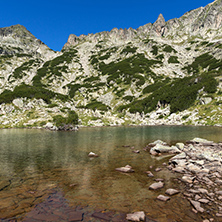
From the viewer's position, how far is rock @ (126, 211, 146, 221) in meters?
8.12

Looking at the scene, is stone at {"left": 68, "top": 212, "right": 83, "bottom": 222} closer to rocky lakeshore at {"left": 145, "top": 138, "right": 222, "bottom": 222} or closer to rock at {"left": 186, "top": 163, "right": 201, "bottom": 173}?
rocky lakeshore at {"left": 145, "top": 138, "right": 222, "bottom": 222}

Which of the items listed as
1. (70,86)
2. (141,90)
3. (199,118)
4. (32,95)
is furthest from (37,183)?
(70,86)

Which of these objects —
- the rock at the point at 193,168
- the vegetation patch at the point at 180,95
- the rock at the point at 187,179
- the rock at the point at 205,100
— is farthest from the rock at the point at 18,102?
the rock at the point at 187,179

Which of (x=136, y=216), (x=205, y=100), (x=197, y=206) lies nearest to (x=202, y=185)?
(x=197, y=206)

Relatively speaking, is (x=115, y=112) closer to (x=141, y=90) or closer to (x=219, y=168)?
(x=141, y=90)

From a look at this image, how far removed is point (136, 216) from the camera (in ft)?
27.1

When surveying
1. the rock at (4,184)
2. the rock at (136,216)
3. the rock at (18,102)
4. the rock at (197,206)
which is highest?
the rock at (18,102)

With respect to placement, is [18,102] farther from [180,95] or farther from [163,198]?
[163,198]

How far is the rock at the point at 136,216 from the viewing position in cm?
812

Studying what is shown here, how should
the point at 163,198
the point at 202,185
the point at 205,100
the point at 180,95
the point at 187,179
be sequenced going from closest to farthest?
the point at 163,198 < the point at 202,185 < the point at 187,179 < the point at 205,100 < the point at 180,95

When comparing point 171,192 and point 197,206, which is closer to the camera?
point 197,206

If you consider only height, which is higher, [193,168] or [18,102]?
[18,102]

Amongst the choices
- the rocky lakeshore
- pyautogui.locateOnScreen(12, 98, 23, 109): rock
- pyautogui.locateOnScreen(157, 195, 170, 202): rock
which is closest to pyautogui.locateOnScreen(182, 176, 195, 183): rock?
the rocky lakeshore

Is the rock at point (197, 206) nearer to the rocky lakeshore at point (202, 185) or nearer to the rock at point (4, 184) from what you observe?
the rocky lakeshore at point (202, 185)
